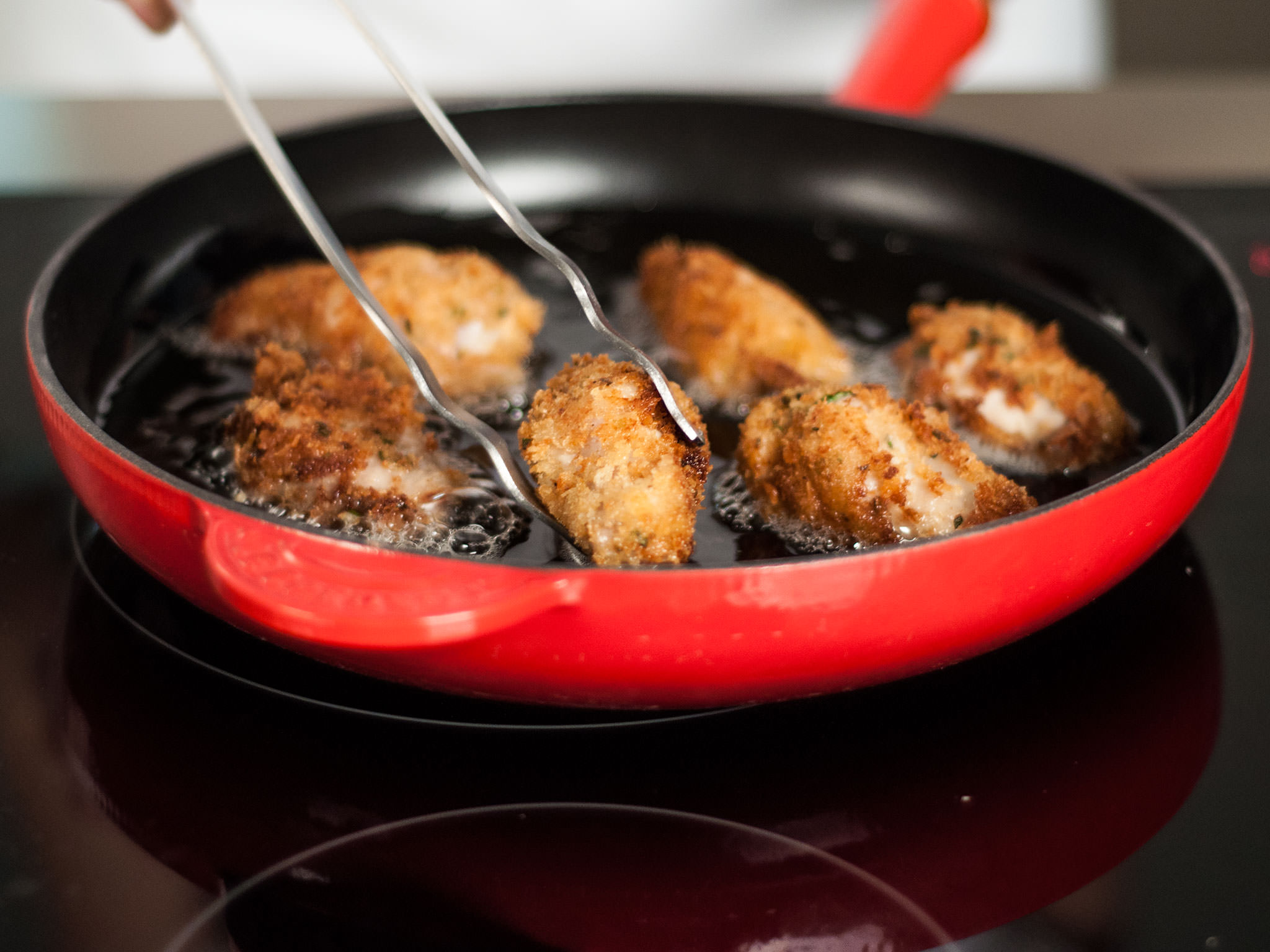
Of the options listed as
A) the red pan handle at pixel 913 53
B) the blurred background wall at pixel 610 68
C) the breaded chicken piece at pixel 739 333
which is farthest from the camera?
the blurred background wall at pixel 610 68

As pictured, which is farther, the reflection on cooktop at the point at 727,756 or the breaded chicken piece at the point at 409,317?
the breaded chicken piece at the point at 409,317

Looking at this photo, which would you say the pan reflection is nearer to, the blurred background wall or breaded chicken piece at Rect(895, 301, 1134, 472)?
breaded chicken piece at Rect(895, 301, 1134, 472)

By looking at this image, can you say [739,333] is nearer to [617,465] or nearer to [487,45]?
[617,465]

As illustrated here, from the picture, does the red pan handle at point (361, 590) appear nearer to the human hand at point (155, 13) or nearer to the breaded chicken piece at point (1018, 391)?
the breaded chicken piece at point (1018, 391)

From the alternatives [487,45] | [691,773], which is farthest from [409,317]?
[487,45]

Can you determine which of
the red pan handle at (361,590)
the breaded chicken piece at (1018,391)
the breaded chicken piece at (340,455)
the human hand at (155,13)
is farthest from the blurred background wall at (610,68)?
the red pan handle at (361,590)

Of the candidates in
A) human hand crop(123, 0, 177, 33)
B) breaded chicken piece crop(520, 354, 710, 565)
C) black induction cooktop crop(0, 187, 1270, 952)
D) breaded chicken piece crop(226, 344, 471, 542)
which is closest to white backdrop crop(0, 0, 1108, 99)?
human hand crop(123, 0, 177, 33)
